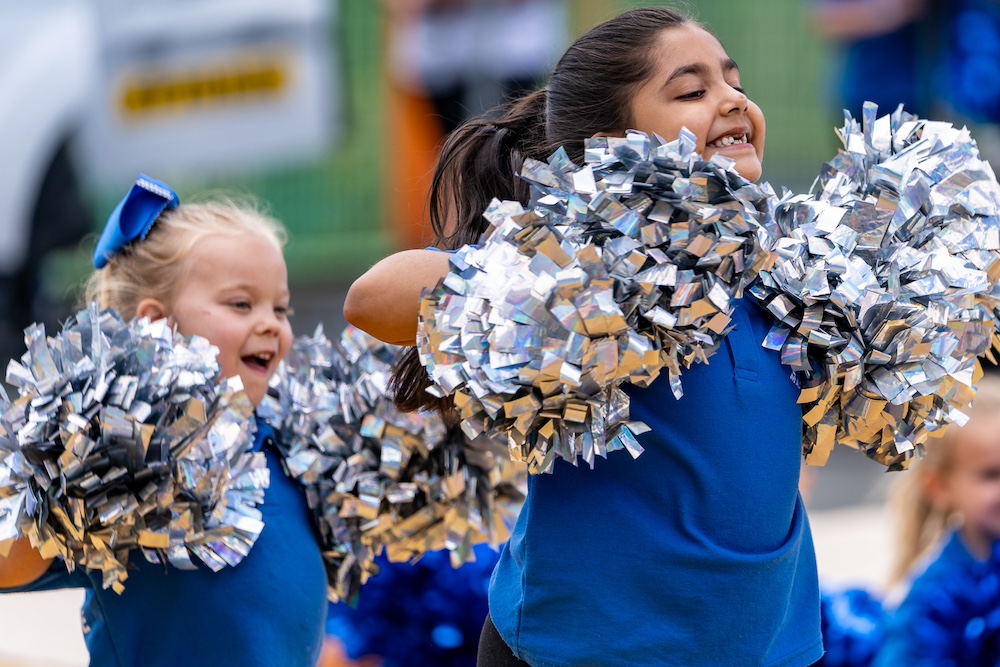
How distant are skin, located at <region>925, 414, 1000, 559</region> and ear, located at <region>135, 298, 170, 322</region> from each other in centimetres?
194

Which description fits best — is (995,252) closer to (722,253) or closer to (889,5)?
(722,253)

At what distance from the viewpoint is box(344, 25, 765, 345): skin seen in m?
1.80

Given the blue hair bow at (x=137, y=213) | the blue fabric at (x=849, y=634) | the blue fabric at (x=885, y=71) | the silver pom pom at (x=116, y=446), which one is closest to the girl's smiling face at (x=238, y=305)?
the blue hair bow at (x=137, y=213)

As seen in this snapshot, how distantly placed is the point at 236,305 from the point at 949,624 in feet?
5.66

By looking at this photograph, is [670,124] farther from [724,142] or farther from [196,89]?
[196,89]

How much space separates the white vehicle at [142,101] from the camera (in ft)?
24.1

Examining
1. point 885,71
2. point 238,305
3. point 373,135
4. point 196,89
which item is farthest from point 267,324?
point 373,135

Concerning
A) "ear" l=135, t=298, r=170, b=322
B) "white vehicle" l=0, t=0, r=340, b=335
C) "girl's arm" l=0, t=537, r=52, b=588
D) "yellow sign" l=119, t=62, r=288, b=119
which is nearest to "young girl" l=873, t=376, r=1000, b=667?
"ear" l=135, t=298, r=170, b=322

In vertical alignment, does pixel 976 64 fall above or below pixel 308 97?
above

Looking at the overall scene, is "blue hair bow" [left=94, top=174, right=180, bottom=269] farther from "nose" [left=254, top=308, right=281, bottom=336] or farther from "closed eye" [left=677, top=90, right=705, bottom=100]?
"closed eye" [left=677, top=90, right=705, bottom=100]

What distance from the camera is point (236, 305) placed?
2408 mm

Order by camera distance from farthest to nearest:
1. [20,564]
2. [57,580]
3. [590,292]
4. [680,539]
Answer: [57,580]
[20,564]
[680,539]
[590,292]

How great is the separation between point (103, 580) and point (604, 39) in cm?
109

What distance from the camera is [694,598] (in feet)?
5.82
